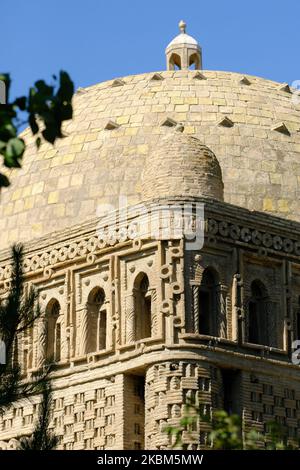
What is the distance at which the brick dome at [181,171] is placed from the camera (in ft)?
99.7

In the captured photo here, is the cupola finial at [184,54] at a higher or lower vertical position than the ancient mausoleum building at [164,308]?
higher

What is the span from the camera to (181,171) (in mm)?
30516

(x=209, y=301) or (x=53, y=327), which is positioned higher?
(x=53, y=327)

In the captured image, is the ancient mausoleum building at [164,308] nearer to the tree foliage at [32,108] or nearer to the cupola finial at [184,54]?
the cupola finial at [184,54]

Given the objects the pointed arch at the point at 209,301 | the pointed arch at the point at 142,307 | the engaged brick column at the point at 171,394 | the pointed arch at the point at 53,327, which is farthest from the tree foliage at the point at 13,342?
the pointed arch at the point at 53,327

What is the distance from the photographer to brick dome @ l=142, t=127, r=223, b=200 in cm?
3038

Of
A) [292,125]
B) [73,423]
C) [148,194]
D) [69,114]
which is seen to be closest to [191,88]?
[292,125]

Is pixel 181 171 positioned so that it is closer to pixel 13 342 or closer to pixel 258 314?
pixel 258 314

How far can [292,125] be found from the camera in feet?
120

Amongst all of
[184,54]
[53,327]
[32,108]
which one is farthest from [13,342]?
[184,54]

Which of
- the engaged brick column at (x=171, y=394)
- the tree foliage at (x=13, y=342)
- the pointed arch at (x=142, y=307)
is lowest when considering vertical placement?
the tree foliage at (x=13, y=342)

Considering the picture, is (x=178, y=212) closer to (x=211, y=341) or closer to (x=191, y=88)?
(x=211, y=341)

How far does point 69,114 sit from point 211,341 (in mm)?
13929

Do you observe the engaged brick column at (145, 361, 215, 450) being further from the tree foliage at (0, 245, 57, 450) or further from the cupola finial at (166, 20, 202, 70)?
the cupola finial at (166, 20, 202, 70)
